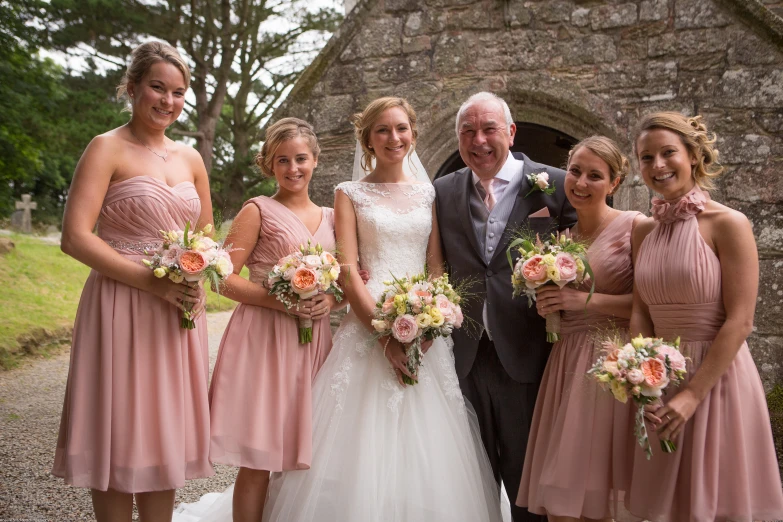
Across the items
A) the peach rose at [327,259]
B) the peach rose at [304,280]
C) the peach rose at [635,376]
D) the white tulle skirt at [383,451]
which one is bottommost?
the white tulle skirt at [383,451]

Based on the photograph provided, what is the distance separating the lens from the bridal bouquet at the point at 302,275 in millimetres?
3186

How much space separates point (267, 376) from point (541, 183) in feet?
5.85

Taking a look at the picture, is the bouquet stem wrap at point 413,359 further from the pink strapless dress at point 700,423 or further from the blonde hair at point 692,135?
the blonde hair at point 692,135

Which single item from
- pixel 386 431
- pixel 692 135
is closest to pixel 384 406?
pixel 386 431

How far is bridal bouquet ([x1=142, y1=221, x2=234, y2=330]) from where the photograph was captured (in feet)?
9.12

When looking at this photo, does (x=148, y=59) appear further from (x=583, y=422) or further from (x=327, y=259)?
(x=583, y=422)

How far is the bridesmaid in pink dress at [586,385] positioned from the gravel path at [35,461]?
2797 mm

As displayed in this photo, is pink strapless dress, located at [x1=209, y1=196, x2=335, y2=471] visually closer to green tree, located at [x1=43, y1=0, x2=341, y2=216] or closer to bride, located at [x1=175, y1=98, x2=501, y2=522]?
bride, located at [x1=175, y1=98, x2=501, y2=522]

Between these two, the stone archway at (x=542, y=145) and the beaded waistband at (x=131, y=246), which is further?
the stone archway at (x=542, y=145)

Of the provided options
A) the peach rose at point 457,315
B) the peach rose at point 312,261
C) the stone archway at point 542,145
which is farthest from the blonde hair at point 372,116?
the stone archway at point 542,145

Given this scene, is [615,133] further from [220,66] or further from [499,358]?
[220,66]

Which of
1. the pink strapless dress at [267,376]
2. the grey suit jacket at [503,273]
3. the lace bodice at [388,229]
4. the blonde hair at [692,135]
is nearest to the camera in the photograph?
the blonde hair at [692,135]

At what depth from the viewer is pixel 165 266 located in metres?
2.79

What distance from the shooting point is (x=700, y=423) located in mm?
2592
